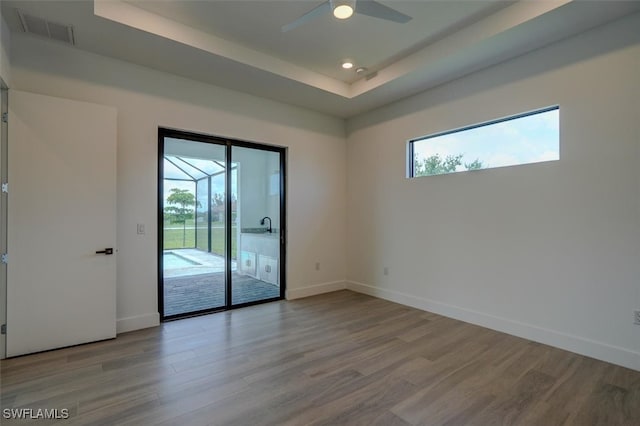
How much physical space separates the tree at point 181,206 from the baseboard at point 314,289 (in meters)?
1.82

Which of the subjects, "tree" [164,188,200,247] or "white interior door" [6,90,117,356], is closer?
"white interior door" [6,90,117,356]

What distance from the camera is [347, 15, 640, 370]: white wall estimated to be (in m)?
2.76

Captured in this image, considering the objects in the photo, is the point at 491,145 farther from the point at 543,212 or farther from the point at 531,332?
the point at 531,332

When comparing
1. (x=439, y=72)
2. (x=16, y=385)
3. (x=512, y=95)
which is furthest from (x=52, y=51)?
(x=512, y=95)

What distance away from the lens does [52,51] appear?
3121 millimetres

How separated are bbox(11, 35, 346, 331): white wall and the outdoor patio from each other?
0.30 metres

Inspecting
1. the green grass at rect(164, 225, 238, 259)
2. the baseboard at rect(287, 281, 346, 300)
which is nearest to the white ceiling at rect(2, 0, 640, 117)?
the green grass at rect(164, 225, 238, 259)

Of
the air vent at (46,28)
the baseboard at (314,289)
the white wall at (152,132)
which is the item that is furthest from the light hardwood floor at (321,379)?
the air vent at (46,28)

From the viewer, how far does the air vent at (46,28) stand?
2742mm

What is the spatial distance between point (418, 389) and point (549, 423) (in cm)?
81

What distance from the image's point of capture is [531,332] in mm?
3281

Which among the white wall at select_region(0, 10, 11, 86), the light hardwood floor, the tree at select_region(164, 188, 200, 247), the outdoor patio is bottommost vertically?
the light hardwood floor

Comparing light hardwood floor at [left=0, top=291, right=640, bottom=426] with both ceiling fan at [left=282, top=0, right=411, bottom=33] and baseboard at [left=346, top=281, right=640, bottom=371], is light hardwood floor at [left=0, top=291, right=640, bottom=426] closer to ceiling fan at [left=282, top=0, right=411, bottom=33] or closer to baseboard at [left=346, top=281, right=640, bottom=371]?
baseboard at [left=346, top=281, right=640, bottom=371]

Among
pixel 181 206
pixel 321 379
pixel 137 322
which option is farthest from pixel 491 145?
pixel 137 322
